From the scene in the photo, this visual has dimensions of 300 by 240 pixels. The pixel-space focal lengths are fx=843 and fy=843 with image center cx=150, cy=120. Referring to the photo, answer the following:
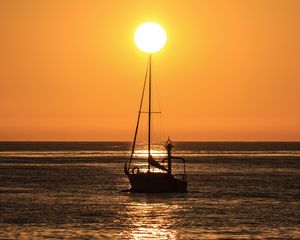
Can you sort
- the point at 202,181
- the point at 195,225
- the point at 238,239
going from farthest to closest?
the point at 202,181
the point at 195,225
the point at 238,239

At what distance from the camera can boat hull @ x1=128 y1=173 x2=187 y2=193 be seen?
309 ft

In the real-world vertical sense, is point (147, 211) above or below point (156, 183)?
below

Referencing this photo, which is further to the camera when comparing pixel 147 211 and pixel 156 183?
pixel 156 183

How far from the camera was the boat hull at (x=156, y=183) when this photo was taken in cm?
9425

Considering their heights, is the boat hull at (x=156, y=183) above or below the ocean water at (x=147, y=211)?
above

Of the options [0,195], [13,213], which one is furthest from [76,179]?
[13,213]

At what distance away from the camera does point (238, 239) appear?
5762cm

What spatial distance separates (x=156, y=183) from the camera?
309ft

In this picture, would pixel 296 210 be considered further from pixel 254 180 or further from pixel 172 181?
pixel 254 180

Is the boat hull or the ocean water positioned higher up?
the boat hull

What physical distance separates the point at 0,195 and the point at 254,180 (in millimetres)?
48103

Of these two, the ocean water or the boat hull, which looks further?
the boat hull

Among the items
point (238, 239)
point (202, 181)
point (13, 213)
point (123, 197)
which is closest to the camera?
point (238, 239)

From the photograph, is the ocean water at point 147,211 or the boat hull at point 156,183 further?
the boat hull at point 156,183
